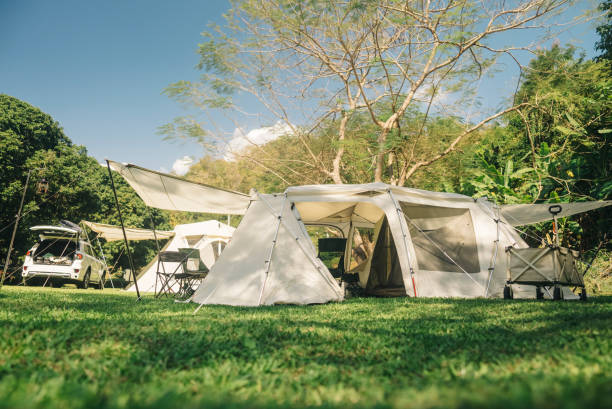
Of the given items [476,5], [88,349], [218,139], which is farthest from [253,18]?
[88,349]

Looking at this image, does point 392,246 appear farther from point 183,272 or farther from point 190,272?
point 183,272

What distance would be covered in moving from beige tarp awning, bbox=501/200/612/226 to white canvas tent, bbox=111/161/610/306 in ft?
0.07

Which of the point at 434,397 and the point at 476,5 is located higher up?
the point at 476,5

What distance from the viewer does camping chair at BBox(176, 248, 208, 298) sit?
24.2 ft

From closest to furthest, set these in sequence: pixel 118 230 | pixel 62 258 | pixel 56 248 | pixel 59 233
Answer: pixel 62 258, pixel 59 233, pixel 56 248, pixel 118 230

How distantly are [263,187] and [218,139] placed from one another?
4.55 metres

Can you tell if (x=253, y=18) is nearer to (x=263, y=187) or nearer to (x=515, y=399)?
(x=263, y=187)

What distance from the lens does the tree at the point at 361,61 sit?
29.5ft

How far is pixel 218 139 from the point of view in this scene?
12188 millimetres

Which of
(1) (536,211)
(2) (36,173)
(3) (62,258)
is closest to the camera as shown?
(1) (536,211)

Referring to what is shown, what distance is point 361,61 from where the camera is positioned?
36.1ft

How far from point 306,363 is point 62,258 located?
11.5m

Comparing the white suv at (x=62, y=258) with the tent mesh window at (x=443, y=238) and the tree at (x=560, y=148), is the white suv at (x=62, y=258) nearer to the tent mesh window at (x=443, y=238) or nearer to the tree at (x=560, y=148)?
the tent mesh window at (x=443, y=238)

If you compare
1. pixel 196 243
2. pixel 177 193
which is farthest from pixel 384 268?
pixel 196 243
